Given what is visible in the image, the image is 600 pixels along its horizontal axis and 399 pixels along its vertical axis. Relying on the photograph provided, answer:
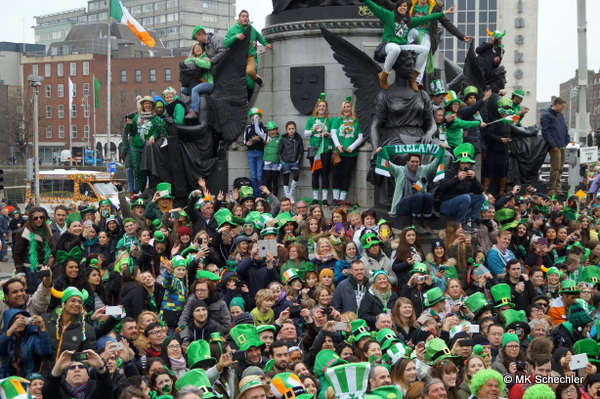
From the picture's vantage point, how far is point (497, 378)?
7.56 m

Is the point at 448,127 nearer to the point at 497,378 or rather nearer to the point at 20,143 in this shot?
the point at 497,378

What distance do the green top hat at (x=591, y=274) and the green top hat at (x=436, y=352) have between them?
4.14 m

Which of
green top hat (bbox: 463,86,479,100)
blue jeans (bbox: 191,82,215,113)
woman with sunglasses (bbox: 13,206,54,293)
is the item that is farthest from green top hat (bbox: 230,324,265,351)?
green top hat (bbox: 463,86,479,100)

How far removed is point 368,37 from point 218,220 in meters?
5.15

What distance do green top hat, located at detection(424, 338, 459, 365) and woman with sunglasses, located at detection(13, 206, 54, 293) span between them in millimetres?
5392

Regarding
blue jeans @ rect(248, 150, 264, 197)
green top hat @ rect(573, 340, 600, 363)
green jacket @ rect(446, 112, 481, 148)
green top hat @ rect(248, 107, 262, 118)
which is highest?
green top hat @ rect(248, 107, 262, 118)

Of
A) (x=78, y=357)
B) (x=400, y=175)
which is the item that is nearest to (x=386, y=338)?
(x=78, y=357)

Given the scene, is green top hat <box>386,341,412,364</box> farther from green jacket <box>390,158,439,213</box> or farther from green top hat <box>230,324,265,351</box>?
green jacket <box>390,158,439,213</box>

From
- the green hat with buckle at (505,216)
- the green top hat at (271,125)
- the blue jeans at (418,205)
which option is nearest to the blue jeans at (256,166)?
the green top hat at (271,125)

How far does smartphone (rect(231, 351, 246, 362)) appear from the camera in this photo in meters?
8.30

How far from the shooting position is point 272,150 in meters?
16.5

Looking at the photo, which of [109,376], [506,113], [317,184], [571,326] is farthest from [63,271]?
[506,113]

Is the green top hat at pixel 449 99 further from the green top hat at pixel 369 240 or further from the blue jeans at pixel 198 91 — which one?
the green top hat at pixel 369 240

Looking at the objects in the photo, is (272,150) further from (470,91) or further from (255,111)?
(470,91)
